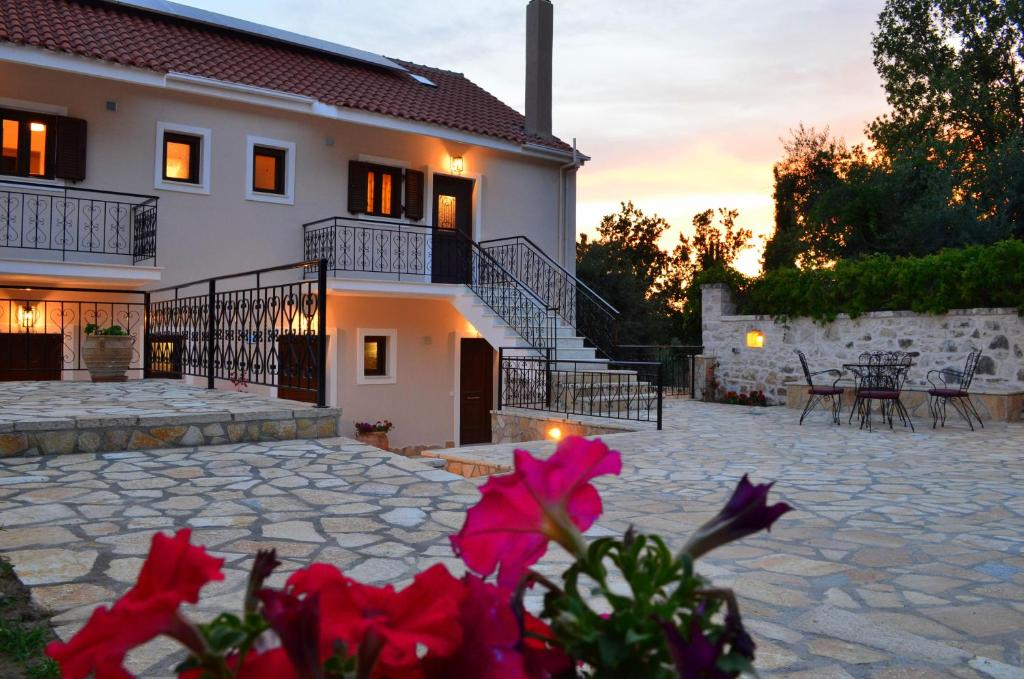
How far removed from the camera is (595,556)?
58 centimetres

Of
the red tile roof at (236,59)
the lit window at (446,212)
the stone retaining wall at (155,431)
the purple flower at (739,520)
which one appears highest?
the red tile roof at (236,59)

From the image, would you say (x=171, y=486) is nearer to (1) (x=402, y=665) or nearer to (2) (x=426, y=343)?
(1) (x=402, y=665)

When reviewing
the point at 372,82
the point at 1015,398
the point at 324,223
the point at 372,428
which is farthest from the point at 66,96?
the point at 1015,398

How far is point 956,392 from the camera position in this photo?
423 inches

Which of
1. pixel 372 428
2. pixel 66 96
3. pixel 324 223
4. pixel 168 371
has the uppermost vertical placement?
pixel 66 96

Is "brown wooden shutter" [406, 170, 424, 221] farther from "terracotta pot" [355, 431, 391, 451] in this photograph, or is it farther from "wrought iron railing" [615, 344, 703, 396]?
"wrought iron railing" [615, 344, 703, 396]

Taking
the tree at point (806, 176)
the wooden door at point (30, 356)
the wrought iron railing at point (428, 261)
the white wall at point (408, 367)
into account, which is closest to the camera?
the wooden door at point (30, 356)

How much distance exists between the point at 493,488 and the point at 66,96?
1325 cm

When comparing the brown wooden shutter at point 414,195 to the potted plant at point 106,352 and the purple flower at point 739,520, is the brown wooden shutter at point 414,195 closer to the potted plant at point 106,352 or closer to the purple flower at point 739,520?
the potted plant at point 106,352

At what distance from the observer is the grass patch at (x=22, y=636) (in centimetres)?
237

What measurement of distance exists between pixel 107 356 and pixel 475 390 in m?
6.93

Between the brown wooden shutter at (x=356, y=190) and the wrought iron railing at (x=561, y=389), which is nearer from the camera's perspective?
the wrought iron railing at (x=561, y=389)

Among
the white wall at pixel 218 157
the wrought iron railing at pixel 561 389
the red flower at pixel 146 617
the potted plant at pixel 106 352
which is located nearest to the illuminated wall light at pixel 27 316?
the white wall at pixel 218 157

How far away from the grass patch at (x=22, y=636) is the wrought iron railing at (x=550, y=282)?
12.3m
